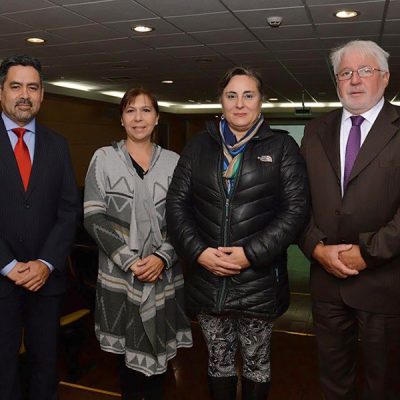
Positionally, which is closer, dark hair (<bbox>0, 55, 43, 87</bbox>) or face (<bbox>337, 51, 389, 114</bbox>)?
face (<bbox>337, 51, 389, 114</bbox>)

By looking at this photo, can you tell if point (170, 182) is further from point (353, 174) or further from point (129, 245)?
point (353, 174)

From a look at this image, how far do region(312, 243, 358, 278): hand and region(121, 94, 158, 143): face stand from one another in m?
0.91

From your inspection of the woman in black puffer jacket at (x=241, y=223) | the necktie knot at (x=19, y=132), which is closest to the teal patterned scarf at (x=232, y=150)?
the woman in black puffer jacket at (x=241, y=223)

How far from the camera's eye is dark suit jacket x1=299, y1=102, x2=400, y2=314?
5.82ft

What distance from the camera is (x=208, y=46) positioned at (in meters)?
5.52

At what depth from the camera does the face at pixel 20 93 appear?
1967mm

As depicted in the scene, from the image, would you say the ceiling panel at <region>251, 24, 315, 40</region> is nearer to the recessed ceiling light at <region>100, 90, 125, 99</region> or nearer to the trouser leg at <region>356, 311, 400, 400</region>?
the trouser leg at <region>356, 311, 400, 400</region>

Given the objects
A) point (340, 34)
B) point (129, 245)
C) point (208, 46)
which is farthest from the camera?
point (208, 46)

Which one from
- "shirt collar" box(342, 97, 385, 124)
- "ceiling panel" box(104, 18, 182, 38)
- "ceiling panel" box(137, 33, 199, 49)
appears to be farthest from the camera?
"ceiling panel" box(137, 33, 199, 49)

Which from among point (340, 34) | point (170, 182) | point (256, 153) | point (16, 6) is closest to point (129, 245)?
point (170, 182)

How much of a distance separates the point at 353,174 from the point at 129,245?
3.19 ft

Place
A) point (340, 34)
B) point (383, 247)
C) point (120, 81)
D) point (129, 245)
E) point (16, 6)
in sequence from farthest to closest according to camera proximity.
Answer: point (120, 81)
point (340, 34)
point (16, 6)
point (129, 245)
point (383, 247)

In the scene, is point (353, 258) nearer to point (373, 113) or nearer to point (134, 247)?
point (373, 113)

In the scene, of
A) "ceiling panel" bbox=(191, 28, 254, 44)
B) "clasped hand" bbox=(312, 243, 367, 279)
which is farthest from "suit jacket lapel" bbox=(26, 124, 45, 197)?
"ceiling panel" bbox=(191, 28, 254, 44)
